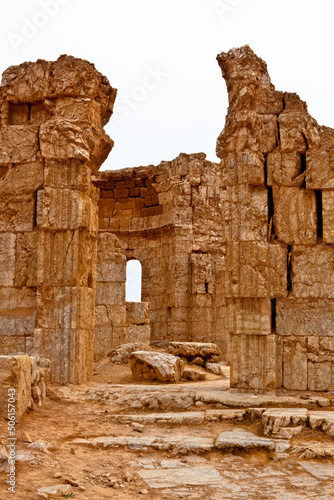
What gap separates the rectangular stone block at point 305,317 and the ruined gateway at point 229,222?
14mm

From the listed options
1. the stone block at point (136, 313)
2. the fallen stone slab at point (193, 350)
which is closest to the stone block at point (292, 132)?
the fallen stone slab at point (193, 350)

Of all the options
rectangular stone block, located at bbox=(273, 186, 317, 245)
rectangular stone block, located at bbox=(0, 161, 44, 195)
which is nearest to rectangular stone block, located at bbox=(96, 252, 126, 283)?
rectangular stone block, located at bbox=(0, 161, 44, 195)

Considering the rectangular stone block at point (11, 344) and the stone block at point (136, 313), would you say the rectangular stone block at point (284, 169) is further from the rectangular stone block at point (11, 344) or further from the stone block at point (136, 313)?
the stone block at point (136, 313)

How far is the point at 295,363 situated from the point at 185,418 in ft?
6.98

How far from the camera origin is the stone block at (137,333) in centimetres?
1341

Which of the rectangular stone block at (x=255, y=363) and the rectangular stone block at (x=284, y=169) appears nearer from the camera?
the rectangular stone block at (x=255, y=363)

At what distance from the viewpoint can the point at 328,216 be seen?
25.6ft

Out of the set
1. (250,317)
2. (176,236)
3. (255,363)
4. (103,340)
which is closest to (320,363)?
(255,363)

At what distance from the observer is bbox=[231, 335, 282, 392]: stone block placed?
7711 mm

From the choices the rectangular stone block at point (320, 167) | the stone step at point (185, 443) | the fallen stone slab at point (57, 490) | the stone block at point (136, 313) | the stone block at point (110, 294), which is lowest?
the fallen stone slab at point (57, 490)

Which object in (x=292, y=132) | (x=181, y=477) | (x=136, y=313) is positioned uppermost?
(x=292, y=132)

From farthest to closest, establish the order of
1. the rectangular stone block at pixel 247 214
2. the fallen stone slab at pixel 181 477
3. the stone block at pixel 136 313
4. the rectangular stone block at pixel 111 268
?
the stone block at pixel 136 313
the rectangular stone block at pixel 111 268
the rectangular stone block at pixel 247 214
the fallen stone slab at pixel 181 477

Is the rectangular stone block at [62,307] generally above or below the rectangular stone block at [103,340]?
above

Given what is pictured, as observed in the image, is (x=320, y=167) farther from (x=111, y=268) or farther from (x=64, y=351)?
(x=111, y=268)
